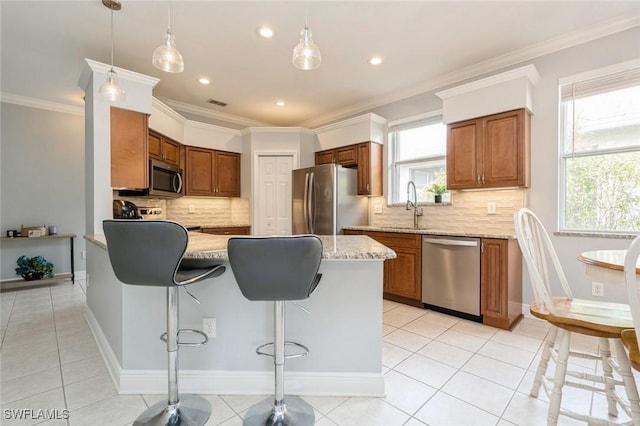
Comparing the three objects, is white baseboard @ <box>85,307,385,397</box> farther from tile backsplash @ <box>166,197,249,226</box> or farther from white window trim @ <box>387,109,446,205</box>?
tile backsplash @ <box>166,197,249,226</box>

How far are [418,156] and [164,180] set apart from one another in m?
3.33

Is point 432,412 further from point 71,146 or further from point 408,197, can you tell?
point 71,146

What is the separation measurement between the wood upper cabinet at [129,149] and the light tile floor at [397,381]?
4.76 feet

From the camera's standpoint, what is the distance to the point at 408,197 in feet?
13.2

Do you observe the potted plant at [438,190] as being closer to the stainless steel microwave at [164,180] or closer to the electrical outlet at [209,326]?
the electrical outlet at [209,326]

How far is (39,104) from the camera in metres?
4.29

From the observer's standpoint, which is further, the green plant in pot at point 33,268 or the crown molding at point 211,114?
the crown molding at point 211,114

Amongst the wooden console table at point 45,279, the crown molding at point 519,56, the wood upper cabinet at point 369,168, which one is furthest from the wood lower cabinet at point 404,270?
the wooden console table at point 45,279

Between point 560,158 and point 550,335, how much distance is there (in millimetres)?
2035

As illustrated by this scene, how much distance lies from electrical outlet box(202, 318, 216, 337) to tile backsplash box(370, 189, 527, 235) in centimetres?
286

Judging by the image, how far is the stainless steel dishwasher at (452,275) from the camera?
114 inches

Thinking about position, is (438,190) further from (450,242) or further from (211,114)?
(211,114)

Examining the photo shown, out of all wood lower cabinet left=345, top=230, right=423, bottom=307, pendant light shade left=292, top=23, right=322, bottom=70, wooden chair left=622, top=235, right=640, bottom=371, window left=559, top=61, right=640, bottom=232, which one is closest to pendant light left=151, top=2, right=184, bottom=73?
pendant light shade left=292, top=23, right=322, bottom=70

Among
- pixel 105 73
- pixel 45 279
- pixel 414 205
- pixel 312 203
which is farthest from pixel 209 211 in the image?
pixel 414 205
